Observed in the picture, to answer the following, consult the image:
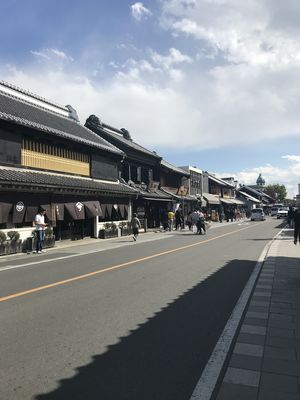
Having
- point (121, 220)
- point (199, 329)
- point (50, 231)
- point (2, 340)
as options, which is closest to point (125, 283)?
point (199, 329)

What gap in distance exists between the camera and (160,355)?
5293 mm

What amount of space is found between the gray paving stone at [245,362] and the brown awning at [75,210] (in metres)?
18.8

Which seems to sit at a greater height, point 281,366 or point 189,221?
point 189,221

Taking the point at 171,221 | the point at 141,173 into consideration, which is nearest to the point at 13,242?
the point at 171,221

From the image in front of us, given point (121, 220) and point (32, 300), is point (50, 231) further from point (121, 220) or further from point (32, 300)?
point (32, 300)

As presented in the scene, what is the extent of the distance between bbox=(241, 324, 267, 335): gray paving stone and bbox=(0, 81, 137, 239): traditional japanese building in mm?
13530

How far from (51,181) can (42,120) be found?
5.57m

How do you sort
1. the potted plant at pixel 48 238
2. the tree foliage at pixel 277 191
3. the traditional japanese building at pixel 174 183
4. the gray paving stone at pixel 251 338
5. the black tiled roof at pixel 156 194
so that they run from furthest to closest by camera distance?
the tree foliage at pixel 277 191 < the traditional japanese building at pixel 174 183 < the black tiled roof at pixel 156 194 < the potted plant at pixel 48 238 < the gray paving stone at pixel 251 338

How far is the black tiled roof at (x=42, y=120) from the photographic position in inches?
854

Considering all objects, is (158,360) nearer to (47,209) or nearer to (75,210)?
(47,209)

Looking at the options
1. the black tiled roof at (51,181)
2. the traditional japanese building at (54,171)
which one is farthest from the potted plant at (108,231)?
the black tiled roof at (51,181)

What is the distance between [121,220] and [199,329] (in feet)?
81.3

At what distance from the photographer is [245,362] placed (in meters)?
5.05

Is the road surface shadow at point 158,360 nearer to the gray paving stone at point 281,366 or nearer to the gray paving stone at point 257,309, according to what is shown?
the gray paving stone at point 257,309
